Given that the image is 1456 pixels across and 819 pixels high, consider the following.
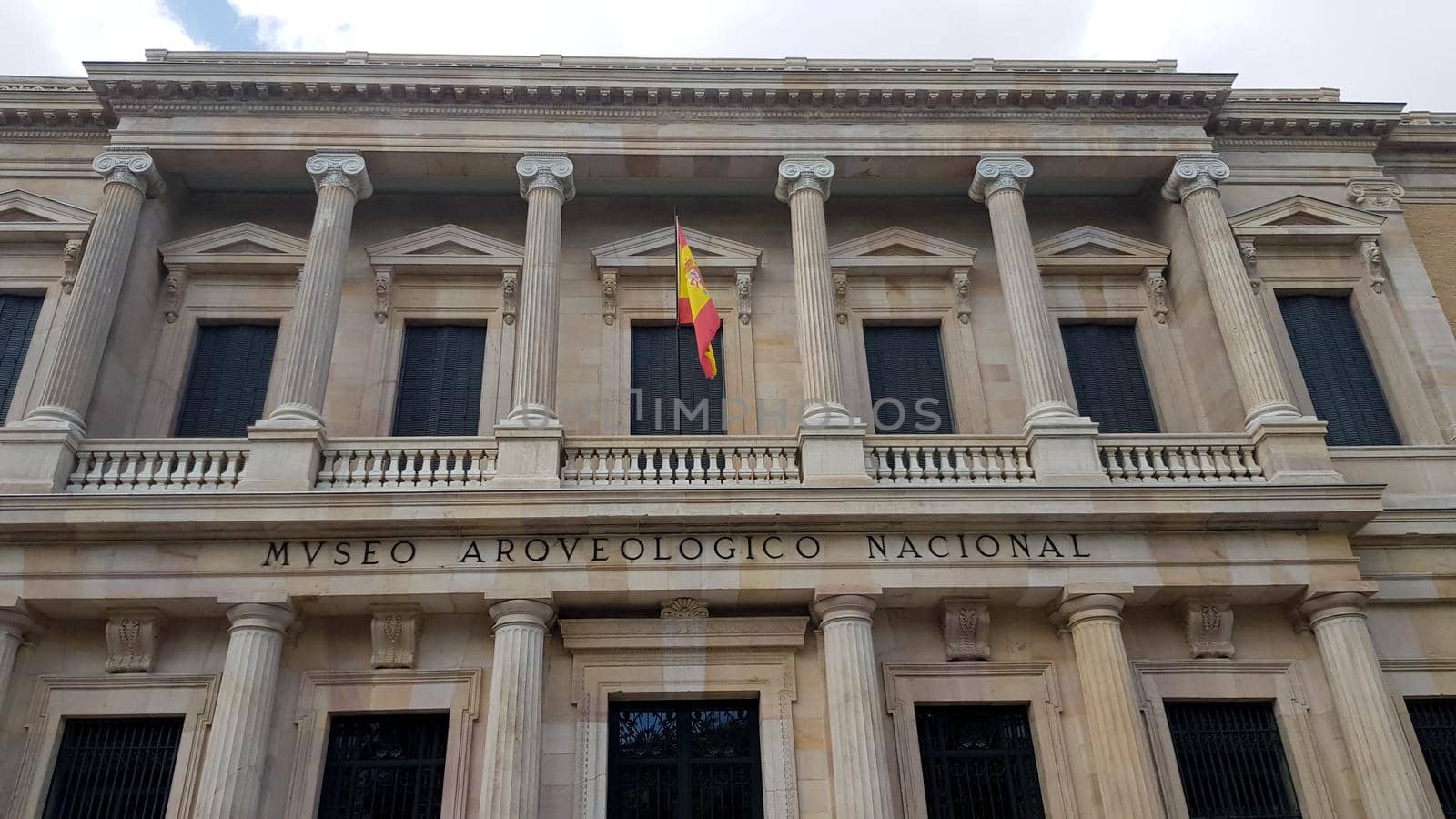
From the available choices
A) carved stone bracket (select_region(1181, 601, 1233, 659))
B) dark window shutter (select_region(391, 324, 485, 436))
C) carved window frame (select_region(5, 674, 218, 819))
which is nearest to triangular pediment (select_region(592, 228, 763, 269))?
dark window shutter (select_region(391, 324, 485, 436))

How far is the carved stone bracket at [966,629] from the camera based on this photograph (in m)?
13.8

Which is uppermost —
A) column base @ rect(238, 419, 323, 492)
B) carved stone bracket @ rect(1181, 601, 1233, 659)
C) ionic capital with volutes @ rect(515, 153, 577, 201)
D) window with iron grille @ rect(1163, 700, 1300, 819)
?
ionic capital with volutes @ rect(515, 153, 577, 201)

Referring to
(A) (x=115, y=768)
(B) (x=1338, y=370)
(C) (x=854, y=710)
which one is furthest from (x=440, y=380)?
(B) (x=1338, y=370)

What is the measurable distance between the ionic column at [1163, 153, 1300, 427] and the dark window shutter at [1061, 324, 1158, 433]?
4.92 feet

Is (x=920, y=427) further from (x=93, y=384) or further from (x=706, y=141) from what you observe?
(x=93, y=384)

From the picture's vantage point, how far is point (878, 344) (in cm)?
1723

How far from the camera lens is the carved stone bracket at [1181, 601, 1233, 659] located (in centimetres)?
1396

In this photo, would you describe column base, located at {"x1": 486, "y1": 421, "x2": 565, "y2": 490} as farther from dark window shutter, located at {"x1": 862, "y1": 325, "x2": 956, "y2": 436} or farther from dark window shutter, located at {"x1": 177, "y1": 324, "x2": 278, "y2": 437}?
dark window shutter, located at {"x1": 862, "y1": 325, "x2": 956, "y2": 436}

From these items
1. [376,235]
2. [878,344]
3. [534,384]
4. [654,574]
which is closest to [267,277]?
[376,235]

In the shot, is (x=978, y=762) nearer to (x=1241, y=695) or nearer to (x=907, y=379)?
(x=1241, y=695)

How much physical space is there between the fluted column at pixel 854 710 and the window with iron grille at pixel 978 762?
0.75m

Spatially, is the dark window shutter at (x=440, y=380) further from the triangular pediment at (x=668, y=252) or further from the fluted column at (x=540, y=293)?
the triangular pediment at (x=668, y=252)

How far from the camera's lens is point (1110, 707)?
41.9 feet

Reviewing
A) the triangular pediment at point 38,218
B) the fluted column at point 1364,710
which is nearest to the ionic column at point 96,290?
the triangular pediment at point 38,218
